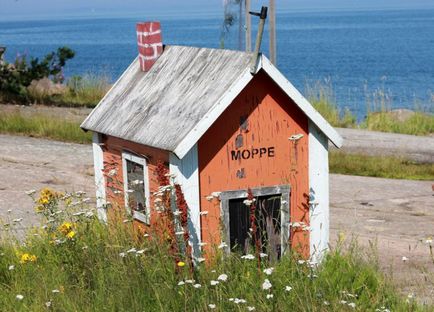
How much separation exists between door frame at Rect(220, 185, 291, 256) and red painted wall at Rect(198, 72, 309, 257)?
0.04m

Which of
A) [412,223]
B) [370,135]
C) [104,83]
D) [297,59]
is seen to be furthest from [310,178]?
[297,59]

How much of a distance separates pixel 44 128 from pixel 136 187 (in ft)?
30.5

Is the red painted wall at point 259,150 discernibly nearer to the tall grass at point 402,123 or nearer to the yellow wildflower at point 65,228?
the yellow wildflower at point 65,228

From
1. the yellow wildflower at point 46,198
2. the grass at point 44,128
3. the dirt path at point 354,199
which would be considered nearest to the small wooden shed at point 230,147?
the yellow wildflower at point 46,198

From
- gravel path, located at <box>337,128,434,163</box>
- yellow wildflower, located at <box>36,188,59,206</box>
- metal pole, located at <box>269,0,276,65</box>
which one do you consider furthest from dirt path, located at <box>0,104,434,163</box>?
yellow wildflower, located at <box>36,188,59,206</box>

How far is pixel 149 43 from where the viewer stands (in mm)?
6855

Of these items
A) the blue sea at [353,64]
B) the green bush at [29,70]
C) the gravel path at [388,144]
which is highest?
the blue sea at [353,64]

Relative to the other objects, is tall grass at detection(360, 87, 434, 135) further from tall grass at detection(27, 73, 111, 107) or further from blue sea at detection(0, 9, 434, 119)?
tall grass at detection(27, 73, 111, 107)

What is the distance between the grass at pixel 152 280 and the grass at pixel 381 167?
23.0 feet

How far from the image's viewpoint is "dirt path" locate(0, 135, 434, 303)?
8.45 metres

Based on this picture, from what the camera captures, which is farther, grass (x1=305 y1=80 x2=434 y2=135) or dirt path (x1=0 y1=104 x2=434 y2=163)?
grass (x1=305 y1=80 x2=434 y2=135)

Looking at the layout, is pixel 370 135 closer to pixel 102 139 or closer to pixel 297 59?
pixel 102 139

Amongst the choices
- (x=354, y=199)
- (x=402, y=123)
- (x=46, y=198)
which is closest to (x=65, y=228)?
(x=46, y=198)

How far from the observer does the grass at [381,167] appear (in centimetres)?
1312
